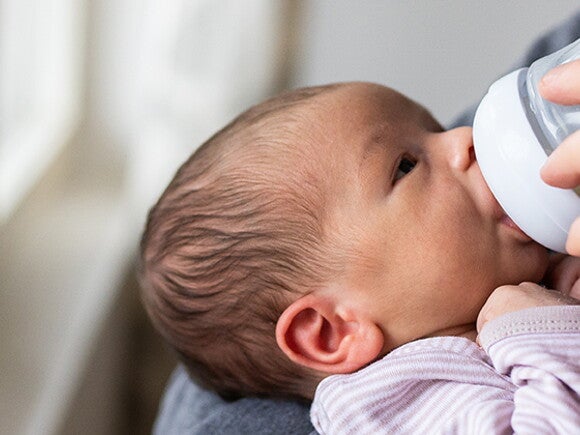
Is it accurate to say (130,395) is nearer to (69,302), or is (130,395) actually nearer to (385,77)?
(69,302)

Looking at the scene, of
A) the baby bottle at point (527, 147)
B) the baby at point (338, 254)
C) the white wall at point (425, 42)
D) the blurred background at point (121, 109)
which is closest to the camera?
the baby bottle at point (527, 147)

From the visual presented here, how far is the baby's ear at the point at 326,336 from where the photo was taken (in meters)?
0.98

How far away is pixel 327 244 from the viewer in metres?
0.99

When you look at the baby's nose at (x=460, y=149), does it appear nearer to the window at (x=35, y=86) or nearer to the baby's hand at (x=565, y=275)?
the baby's hand at (x=565, y=275)

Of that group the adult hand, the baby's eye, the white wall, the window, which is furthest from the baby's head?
the white wall

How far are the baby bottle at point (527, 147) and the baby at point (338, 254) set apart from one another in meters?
0.08

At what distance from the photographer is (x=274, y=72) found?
7.63 feet

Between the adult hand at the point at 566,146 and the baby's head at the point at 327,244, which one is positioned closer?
the adult hand at the point at 566,146

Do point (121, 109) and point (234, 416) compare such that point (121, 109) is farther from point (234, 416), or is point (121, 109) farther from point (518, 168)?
point (518, 168)

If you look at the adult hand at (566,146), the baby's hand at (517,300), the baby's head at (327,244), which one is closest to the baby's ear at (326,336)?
the baby's head at (327,244)

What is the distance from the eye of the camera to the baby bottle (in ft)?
2.78

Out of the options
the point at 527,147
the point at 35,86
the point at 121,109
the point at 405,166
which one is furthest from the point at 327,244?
the point at 121,109

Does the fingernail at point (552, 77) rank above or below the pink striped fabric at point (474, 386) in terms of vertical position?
above

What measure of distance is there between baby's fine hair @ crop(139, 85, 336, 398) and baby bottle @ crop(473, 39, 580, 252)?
187 mm
